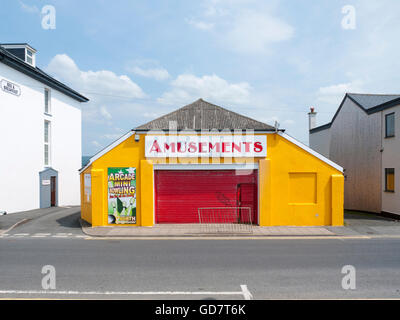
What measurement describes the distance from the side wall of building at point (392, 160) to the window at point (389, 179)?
19 cm

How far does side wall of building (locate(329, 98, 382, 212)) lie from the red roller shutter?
9.28 m

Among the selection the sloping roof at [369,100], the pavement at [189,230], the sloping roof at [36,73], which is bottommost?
the pavement at [189,230]

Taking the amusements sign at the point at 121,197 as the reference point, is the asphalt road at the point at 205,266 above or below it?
below

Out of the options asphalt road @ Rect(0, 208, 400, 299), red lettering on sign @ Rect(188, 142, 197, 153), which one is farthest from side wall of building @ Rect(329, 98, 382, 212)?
red lettering on sign @ Rect(188, 142, 197, 153)

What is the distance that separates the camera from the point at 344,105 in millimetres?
23328

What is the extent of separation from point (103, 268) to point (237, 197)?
316 inches

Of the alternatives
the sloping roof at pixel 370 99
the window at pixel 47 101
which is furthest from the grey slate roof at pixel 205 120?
the window at pixel 47 101

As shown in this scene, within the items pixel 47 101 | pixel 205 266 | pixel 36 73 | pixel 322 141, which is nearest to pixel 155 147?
pixel 205 266

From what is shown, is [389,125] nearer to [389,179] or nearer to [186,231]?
[389,179]

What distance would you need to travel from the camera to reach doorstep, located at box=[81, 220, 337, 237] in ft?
40.6

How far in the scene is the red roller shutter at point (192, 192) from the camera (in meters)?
14.6

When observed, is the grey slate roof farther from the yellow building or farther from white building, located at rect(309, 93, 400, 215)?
white building, located at rect(309, 93, 400, 215)

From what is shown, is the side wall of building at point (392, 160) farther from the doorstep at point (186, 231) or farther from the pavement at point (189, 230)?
the doorstep at point (186, 231)
